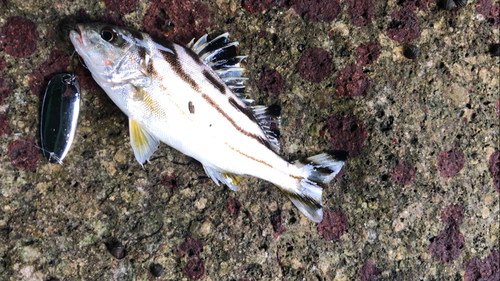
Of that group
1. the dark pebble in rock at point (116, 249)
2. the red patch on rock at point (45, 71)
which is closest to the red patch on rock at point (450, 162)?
the dark pebble in rock at point (116, 249)

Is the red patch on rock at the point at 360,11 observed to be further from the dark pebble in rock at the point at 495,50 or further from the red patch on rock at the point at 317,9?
the dark pebble in rock at the point at 495,50

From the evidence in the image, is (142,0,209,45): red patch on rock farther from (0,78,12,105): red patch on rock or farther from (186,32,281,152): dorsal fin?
(0,78,12,105): red patch on rock

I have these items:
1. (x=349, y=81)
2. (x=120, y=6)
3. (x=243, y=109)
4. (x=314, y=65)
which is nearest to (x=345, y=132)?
(x=349, y=81)

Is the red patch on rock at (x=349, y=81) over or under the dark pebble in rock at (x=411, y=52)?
under

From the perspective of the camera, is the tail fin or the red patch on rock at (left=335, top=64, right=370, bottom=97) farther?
the red patch on rock at (left=335, top=64, right=370, bottom=97)

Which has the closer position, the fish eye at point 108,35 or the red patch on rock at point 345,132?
the fish eye at point 108,35

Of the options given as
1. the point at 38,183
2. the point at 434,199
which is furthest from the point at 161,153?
the point at 434,199

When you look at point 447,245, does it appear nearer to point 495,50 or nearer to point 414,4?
point 495,50

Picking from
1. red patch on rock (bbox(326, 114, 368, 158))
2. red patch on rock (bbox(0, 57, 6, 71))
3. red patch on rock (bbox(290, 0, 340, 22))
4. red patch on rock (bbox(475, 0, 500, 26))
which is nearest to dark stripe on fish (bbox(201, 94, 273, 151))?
red patch on rock (bbox(326, 114, 368, 158))
